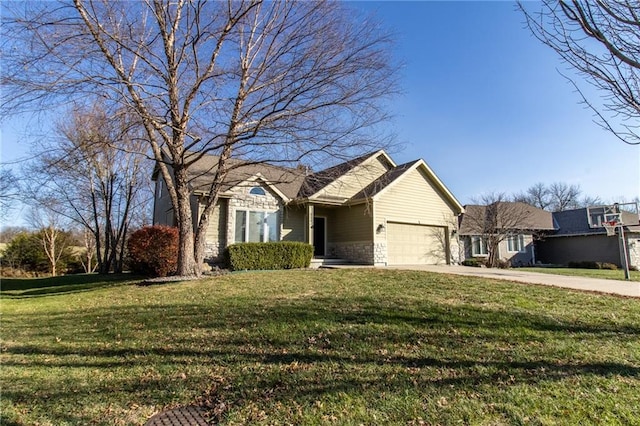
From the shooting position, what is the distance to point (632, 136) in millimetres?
3941

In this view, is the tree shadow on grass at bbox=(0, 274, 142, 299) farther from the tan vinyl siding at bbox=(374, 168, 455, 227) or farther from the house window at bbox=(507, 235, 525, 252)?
the house window at bbox=(507, 235, 525, 252)

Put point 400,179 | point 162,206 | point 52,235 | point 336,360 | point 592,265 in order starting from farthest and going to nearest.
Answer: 1. point 52,235
2. point 592,265
3. point 162,206
4. point 400,179
5. point 336,360

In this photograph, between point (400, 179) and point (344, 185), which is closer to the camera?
point (400, 179)

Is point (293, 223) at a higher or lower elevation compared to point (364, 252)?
higher

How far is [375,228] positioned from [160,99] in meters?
10.2

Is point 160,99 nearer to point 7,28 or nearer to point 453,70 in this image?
point 7,28

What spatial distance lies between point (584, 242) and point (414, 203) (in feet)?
56.8

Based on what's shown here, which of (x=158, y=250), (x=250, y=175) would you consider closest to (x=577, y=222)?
(x=250, y=175)

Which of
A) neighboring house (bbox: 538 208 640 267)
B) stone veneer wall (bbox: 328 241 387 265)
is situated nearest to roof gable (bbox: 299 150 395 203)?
stone veneer wall (bbox: 328 241 387 265)

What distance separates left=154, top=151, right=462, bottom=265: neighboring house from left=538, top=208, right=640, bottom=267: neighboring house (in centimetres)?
1383

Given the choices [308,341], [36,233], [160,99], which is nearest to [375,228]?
[160,99]

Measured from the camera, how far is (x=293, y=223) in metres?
17.6

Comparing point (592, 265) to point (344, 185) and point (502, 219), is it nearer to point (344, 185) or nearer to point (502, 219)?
point (502, 219)

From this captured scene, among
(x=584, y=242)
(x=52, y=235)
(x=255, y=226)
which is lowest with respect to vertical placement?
(x=584, y=242)
